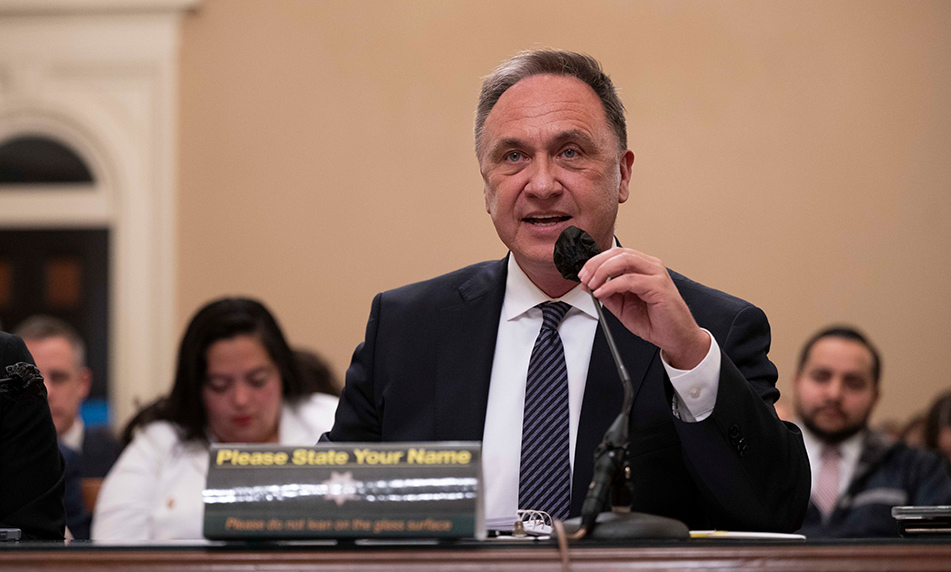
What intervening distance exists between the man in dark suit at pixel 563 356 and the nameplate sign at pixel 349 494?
41 centimetres

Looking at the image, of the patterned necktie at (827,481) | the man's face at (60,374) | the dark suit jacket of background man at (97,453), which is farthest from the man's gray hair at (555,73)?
the dark suit jacket of background man at (97,453)

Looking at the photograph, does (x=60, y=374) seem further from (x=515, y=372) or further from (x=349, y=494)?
(x=349, y=494)

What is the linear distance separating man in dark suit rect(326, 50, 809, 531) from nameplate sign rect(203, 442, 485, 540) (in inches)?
16.1

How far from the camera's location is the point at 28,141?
6.36 m

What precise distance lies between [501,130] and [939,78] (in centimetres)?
530

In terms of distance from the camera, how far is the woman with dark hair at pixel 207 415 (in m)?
2.90

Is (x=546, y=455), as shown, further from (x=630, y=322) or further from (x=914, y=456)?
(x=914, y=456)

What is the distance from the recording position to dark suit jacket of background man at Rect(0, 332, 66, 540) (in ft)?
4.91

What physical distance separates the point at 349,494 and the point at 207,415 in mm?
2201

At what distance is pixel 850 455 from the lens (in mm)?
4035

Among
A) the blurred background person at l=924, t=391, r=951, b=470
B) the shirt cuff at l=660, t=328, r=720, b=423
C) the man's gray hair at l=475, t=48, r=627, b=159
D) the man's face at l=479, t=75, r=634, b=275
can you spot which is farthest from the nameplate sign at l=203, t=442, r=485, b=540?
the blurred background person at l=924, t=391, r=951, b=470

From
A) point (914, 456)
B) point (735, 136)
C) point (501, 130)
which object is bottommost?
point (914, 456)

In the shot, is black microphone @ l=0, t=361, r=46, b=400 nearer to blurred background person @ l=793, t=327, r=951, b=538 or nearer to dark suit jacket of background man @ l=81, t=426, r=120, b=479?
dark suit jacket of background man @ l=81, t=426, r=120, b=479

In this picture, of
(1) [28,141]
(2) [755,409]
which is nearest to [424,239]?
(1) [28,141]
